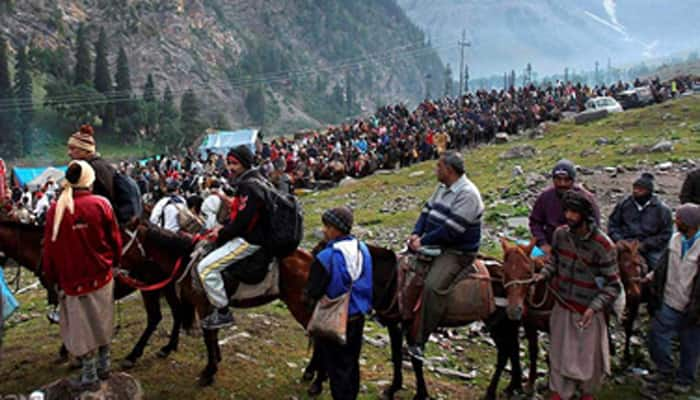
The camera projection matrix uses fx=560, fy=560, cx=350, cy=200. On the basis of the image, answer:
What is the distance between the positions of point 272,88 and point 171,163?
8789cm

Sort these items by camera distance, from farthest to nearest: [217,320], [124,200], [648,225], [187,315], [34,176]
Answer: [34,176] < [648,225] < [187,315] < [124,200] < [217,320]

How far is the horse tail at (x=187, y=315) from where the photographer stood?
701 cm

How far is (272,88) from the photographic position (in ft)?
380

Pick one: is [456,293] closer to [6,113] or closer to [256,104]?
[6,113]

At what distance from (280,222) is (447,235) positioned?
1723mm

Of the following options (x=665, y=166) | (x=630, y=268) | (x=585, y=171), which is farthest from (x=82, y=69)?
(x=630, y=268)

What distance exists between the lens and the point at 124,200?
6.43 m

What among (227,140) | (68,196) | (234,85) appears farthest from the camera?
(234,85)

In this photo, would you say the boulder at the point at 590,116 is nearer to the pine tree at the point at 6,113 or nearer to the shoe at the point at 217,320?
the shoe at the point at 217,320

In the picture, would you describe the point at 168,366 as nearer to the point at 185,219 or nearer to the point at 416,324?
the point at 185,219

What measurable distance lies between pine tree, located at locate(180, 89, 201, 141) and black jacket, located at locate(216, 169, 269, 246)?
68.6 metres

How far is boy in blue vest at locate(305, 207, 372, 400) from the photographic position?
195 inches

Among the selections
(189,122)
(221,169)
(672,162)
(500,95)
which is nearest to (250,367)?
(672,162)

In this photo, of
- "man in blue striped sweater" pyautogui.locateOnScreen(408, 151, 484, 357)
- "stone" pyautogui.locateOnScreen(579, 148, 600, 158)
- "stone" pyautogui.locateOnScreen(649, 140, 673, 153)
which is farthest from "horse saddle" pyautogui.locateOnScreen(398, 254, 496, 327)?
"stone" pyautogui.locateOnScreen(579, 148, 600, 158)
